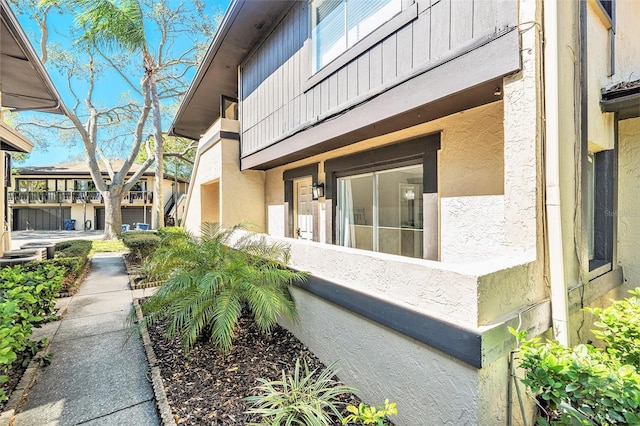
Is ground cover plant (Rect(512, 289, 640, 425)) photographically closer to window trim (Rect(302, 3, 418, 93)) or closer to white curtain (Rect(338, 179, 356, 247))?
window trim (Rect(302, 3, 418, 93))

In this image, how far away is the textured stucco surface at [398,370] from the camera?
6.80 ft

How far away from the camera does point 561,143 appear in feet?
8.59

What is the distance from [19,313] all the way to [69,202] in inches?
1406

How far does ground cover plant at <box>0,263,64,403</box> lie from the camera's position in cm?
242

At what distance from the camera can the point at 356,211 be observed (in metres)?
5.49

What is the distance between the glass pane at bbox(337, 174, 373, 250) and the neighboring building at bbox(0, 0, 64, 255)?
670 centimetres

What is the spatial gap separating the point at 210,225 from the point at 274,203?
3.07 metres

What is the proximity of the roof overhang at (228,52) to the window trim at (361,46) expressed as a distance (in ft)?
5.45

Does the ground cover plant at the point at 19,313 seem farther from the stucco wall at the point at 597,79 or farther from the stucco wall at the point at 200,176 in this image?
the stucco wall at the point at 597,79

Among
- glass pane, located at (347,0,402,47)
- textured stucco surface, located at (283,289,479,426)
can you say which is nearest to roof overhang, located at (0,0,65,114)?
Answer: glass pane, located at (347,0,402,47)

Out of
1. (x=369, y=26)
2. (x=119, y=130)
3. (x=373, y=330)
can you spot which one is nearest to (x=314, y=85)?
(x=369, y=26)

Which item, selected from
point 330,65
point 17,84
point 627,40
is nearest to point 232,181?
point 330,65

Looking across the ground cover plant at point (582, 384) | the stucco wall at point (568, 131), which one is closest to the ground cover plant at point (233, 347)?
the ground cover plant at point (582, 384)

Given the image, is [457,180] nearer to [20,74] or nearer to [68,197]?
[20,74]
